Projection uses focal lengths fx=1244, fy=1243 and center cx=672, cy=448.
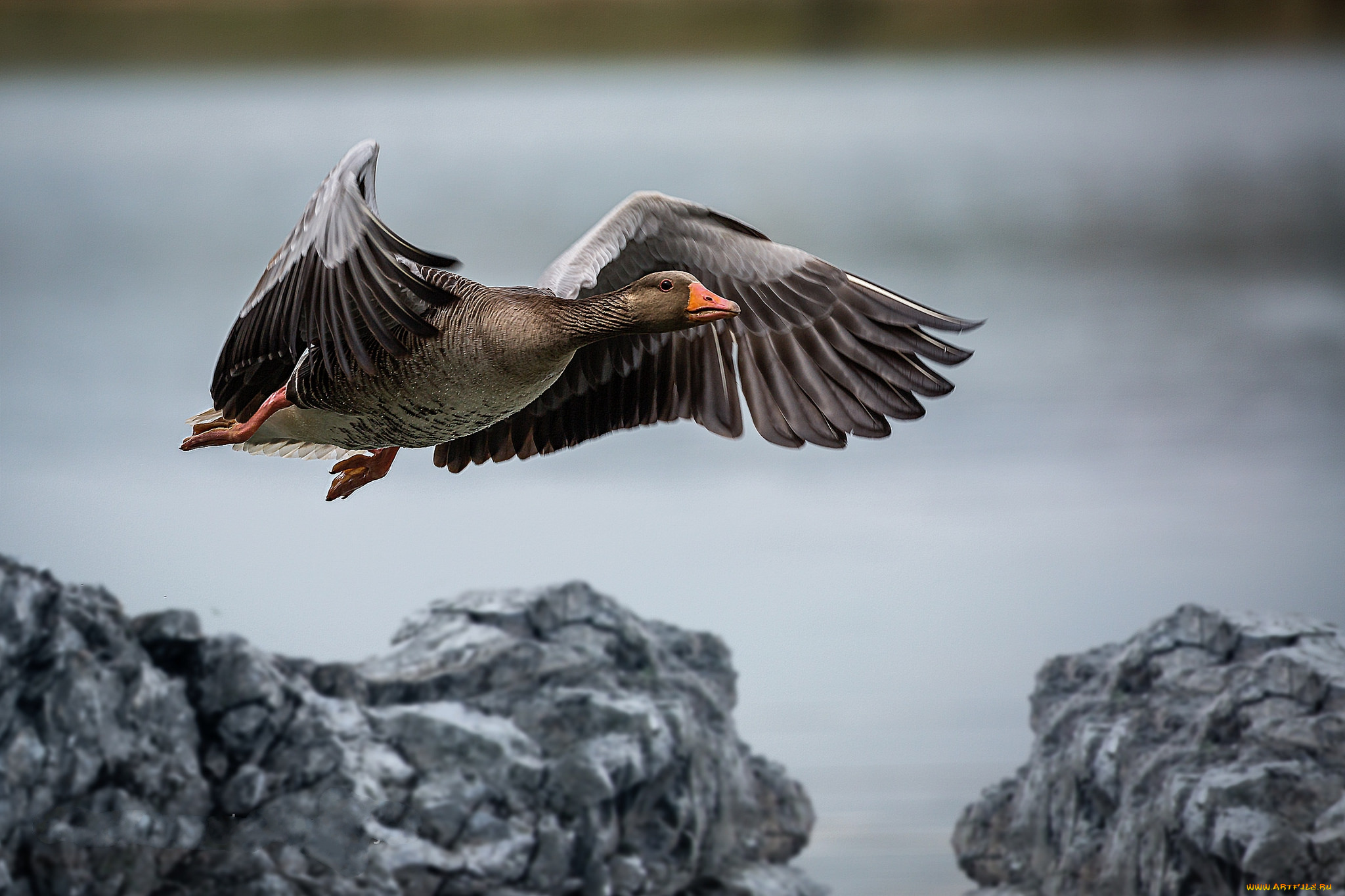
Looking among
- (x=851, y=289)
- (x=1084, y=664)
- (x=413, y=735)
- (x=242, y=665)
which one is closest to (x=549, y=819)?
(x=413, y=735)

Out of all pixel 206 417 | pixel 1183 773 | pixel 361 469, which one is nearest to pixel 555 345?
pixel 361 469

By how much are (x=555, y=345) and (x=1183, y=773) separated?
903 cm

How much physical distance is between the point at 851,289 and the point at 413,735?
832 centimetres

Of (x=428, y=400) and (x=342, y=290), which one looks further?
(x=428, y=400)

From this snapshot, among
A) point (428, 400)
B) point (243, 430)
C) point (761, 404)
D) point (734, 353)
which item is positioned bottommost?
point (243, 430)

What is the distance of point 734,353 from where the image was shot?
4.45 metres

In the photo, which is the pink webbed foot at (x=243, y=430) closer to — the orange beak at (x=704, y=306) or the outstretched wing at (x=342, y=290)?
the outstretched wing at (x=342, y=290)

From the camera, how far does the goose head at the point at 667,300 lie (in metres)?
3.41

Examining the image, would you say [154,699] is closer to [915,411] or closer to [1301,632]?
[915,411]

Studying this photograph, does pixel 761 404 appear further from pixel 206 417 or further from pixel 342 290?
pixel 206 417

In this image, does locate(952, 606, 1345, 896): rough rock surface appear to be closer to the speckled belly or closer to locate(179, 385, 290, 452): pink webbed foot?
the speckled belly

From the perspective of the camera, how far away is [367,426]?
11.9 ft

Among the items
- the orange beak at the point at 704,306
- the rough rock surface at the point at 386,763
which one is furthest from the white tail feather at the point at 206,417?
the rough rock surface at the point at 386,763

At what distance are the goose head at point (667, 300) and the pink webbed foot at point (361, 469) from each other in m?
1.08
